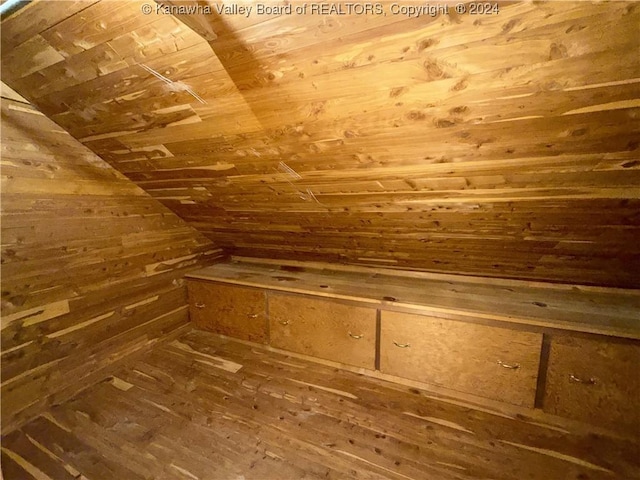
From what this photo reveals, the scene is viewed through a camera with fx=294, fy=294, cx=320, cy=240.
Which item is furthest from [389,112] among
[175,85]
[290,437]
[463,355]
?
[290,437]

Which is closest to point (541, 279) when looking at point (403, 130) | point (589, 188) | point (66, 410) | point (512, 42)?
point (589, 188)

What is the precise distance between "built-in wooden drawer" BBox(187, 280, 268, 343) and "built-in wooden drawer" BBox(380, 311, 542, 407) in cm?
106

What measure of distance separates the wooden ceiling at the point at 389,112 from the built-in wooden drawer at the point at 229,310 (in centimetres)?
93

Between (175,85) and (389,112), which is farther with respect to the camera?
(175,85)

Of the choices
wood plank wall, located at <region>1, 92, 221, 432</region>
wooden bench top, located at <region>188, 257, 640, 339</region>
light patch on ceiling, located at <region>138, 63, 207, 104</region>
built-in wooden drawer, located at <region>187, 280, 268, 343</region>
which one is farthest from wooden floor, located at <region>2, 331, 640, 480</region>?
light patch on ceiling, located at <region>138, 63, 207, 104</region>

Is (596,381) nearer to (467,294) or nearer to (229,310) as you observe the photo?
(467,294)

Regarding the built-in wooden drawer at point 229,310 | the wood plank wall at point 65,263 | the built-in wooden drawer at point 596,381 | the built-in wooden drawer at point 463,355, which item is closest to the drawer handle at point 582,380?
the built-in wooden drawer at point 596,381

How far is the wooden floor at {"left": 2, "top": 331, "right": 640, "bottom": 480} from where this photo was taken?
4.70 ft

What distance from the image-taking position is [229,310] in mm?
2633

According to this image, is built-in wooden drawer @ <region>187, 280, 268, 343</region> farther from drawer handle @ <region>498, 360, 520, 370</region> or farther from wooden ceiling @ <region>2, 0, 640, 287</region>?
drawer handle @ <region>498, 360, 520, 370</region>

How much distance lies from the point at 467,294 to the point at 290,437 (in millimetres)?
1412

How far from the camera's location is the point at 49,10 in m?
1.09

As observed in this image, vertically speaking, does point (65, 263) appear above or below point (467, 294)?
above

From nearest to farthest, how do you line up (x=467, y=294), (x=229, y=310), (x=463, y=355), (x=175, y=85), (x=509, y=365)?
1. (x=175, y=85)
2. (x=509, y=365)
3. (x=463, y=355)
4. (x=467, y=294)
5. (x=229, y=310)
